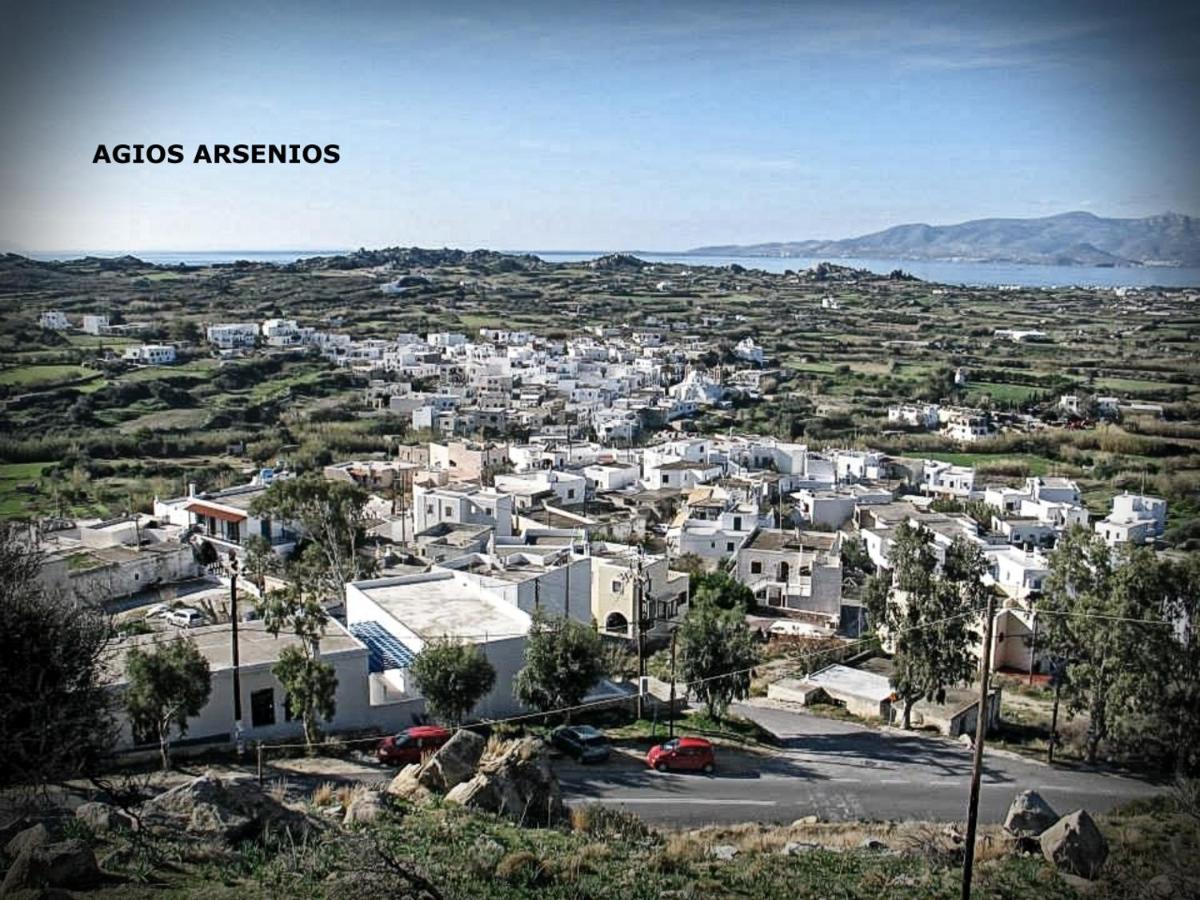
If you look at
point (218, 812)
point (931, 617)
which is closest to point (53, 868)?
point (218, 812)

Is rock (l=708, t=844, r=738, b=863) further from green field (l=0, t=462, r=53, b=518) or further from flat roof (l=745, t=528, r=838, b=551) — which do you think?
green field (l=0, t=462, r=53, b=518)

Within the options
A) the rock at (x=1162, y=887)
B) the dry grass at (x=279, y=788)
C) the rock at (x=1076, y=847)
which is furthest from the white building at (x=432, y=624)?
the rock at (x=1162, y=887)

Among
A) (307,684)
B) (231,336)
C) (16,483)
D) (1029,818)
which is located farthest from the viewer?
(231,336)

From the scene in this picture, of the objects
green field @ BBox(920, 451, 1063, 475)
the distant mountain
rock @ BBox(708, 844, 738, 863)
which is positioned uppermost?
the distant mountain

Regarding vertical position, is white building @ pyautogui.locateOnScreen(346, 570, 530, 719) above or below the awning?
above

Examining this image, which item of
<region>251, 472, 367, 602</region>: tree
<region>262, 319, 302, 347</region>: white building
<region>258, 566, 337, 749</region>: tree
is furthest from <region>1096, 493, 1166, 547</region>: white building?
<region>262, 319, 302, 347</region>: white building

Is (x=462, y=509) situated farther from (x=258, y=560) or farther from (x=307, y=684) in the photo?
(x=307, y=684)
